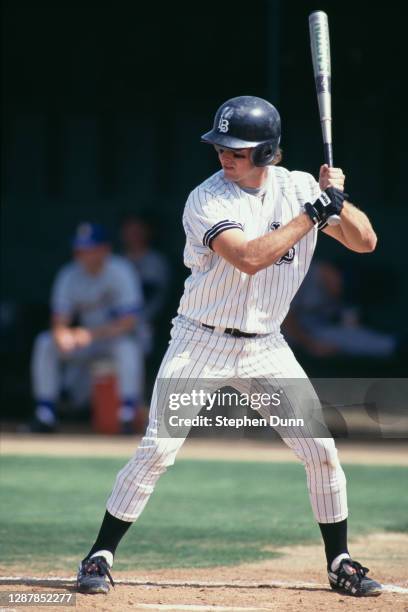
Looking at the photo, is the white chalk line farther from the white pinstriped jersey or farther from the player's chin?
the player's chin

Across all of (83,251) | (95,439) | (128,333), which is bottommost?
(95,439)

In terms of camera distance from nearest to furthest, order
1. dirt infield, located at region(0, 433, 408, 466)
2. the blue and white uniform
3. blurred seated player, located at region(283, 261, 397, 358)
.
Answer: dirt infield, located at region(0, 433, 408, 466), the blue and white uniform, blurred seated player, located at region(283, 261, 397, 358)

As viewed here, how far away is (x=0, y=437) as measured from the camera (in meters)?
8.56

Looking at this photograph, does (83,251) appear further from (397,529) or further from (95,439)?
(397,529)

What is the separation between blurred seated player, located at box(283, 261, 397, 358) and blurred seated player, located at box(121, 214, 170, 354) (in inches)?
41.1

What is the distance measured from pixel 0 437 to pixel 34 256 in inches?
101

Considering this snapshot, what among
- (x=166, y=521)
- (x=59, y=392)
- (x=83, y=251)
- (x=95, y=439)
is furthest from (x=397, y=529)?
(x=59, y=392)

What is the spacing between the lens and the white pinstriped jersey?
4375 millimetres

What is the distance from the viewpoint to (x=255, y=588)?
453 cm

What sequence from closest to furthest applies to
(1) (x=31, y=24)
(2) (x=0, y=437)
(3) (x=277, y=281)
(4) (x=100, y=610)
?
(4) (x=100, y=610)
(3) (x=277, y=281)
(2) (x=0, y=437)
(1) (x=31, y=24)

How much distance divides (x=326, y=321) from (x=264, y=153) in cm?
538

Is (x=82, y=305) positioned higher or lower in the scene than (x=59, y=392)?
higher

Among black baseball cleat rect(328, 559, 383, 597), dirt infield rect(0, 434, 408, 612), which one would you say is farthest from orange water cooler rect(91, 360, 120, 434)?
black baseball cleat rect(328, 559, 383, 597)

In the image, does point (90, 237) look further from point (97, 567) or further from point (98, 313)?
point (97, 567)
